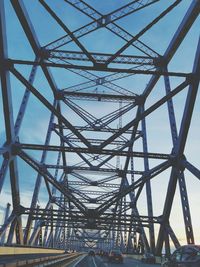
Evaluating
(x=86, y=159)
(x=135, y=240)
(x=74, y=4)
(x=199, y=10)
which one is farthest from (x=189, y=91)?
(x=135, y=240)

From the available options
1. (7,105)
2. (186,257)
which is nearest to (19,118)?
(7,105)

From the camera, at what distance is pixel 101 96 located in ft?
115

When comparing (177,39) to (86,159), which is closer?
(177,39)

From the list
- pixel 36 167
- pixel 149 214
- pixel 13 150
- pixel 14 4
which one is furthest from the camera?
pixel 149 214

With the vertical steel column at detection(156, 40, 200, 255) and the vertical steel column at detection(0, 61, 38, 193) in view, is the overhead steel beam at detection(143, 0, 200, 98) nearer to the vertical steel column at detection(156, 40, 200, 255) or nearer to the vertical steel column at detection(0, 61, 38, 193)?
the vertical steel column at detection(156, 40, 200, 255)

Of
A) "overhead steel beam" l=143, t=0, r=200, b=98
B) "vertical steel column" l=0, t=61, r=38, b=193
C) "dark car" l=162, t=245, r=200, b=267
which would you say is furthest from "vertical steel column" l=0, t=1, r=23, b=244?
"dark car" l=162, t=245, r=200, b=267

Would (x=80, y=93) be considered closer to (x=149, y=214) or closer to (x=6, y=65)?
(x=149, y=214)

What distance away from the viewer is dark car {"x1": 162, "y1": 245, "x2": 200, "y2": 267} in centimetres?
994

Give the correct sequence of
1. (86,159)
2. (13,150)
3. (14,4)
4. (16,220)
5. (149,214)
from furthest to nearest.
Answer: (86,159) < (149,214) < (16,220) < (13,150) < (14,4)

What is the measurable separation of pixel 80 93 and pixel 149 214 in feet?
42.0

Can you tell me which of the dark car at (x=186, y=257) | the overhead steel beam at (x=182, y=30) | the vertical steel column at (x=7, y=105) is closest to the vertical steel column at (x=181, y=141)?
the overhead steel beam at (x=182, y=30)

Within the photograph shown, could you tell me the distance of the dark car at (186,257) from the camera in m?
9.94

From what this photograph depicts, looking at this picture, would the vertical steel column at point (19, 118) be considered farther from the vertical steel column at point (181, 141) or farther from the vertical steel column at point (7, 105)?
the vertical steel column at point (181, 141)

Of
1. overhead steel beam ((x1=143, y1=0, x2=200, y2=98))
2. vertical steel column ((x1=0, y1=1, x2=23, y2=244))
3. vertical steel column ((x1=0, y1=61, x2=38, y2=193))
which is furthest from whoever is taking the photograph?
vertical steel column ((x1=0, y1=61, x2=38, y2=193))
